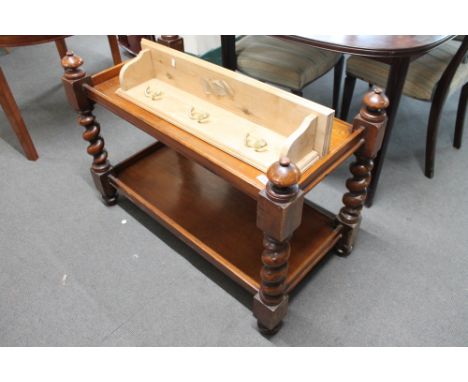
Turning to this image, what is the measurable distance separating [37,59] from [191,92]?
2.17m

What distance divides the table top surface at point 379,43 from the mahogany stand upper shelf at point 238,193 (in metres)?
0.29

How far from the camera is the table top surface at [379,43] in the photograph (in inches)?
51.4

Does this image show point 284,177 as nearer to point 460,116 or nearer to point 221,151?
point 221,151

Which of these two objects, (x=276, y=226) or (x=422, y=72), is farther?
(x=422, y=72)

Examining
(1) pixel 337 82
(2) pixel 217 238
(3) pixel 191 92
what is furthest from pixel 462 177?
(3) pixel 191 92

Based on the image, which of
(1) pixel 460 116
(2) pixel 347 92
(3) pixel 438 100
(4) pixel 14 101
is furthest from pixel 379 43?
(4) pixel 14 101

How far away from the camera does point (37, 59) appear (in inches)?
117

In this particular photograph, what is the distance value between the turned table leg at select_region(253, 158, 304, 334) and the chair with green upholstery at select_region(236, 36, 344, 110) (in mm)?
974

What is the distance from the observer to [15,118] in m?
1.93

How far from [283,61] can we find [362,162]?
0.79m

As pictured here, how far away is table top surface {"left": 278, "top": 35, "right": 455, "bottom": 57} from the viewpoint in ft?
4.28

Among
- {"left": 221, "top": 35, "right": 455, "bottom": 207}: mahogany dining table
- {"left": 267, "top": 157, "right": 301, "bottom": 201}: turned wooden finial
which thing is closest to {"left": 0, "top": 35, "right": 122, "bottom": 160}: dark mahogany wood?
{"left": 221, "top": 35, "right": 455, "bottom": 207}: mahogany dining table

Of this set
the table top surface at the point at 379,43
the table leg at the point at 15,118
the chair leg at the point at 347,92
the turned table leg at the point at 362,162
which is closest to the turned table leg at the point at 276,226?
the turned table leg at the point at 362,162

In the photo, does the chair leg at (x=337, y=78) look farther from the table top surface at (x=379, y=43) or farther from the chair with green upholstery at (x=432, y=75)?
the table top surface at (x=379, y=43)
